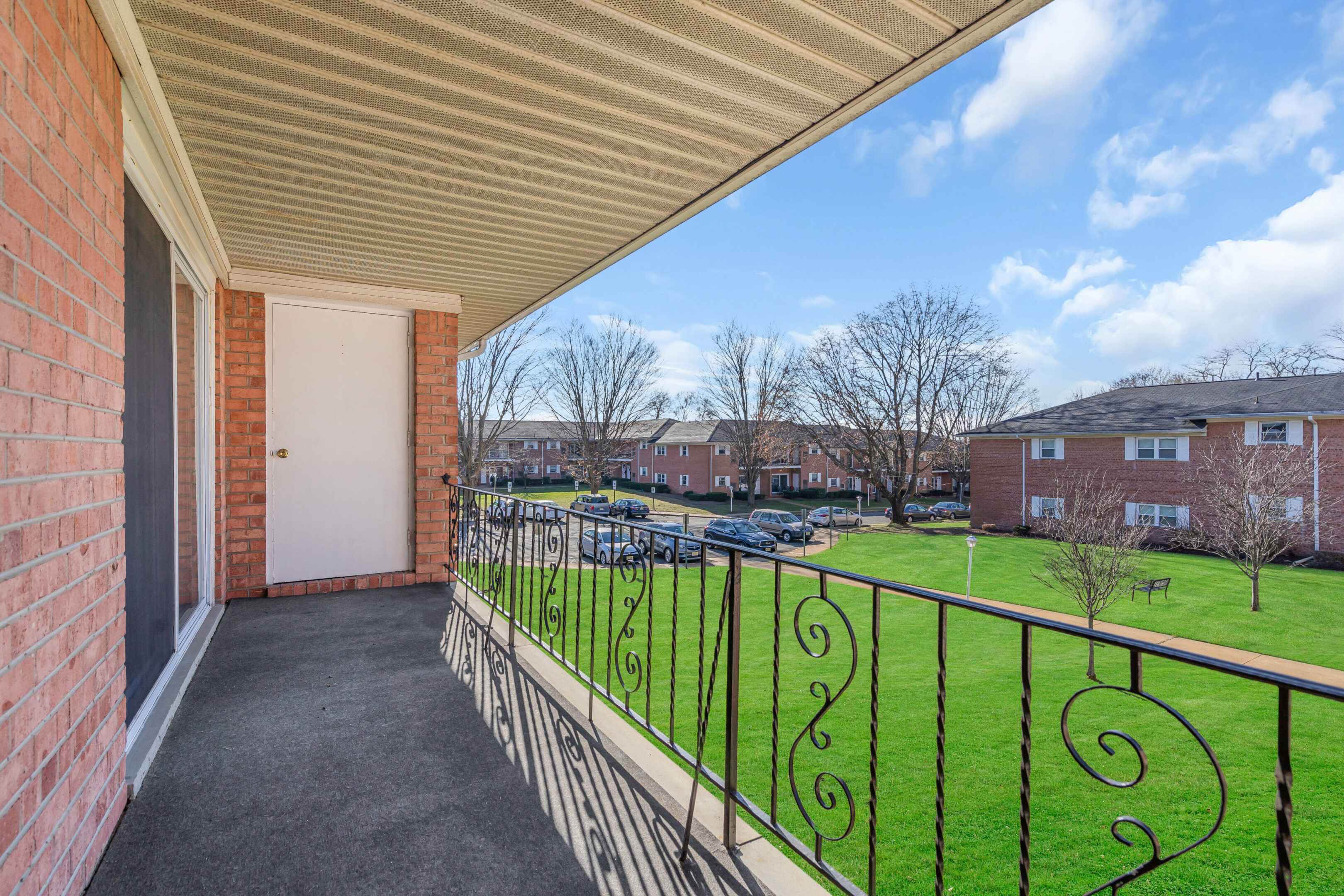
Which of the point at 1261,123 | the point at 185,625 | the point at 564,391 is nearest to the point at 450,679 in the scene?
the point at 185,625

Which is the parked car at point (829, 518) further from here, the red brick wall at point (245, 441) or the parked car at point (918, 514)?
the red brick wall at point (245, 441)

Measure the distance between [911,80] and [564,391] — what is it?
2356 centimetres

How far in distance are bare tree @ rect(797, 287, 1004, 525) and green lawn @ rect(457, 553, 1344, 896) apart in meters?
13.2

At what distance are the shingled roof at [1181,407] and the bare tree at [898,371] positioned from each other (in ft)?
9.88

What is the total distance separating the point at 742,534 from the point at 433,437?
57.5 ft

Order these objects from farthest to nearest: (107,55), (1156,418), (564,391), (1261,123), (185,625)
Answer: (1261,123) < (564,391) < (1156,418) < (185,625) < (107,55)

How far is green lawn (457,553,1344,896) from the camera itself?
5395 millimetres

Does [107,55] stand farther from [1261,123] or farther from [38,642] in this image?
[1261,123]

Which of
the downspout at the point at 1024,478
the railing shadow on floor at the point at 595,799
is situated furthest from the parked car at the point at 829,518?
the railing shadow on floor at the point at 595,799

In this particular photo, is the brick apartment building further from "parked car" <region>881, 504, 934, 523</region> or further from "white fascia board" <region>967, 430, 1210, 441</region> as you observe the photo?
"parked car" <region>881, 504, 934, 523</region>

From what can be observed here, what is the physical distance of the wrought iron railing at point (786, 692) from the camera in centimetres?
86

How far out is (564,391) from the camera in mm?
24969

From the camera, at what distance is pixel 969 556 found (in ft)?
53.2

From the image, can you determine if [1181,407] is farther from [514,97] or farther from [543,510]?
[514,97]
